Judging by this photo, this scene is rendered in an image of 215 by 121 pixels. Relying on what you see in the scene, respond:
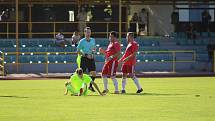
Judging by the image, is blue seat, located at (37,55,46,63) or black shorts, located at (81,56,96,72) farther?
blue seat, located at (37,55,46,63)

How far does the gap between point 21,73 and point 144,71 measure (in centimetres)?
716

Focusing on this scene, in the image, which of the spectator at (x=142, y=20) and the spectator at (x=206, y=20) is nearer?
the spectator at (x=142, y=20)

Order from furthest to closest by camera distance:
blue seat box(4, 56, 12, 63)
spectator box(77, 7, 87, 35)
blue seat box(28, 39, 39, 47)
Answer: spectator box(77, 7, 87, 35)
blue seat box(28, 39, 39, 47)
blue seat box(4, 56, 12, 63)

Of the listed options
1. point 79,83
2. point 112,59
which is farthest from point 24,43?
point 79,83

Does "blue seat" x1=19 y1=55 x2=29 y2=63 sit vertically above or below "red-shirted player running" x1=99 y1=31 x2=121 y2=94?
below

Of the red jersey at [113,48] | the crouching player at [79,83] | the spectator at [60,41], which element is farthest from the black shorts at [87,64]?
the spectator at [60,41]

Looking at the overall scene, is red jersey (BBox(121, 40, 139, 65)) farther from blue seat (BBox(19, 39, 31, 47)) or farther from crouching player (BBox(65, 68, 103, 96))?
blue seat (BBox(19, 39, 31, 47))

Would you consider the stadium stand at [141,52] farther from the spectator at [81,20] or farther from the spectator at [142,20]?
the spectator at [142,20]

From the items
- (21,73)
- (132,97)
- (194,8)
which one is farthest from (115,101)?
(194,8)

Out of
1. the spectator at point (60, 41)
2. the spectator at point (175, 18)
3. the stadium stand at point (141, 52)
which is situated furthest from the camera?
the spectator at point (175, 18)

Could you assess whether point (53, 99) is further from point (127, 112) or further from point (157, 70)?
point (157, 70)

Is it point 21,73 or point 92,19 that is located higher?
point 92,19

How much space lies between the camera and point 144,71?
4178cm

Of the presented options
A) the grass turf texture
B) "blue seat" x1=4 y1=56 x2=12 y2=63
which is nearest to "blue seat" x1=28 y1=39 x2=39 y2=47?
"blue seat" x1=4 y1=56 x2=12 y2=63
